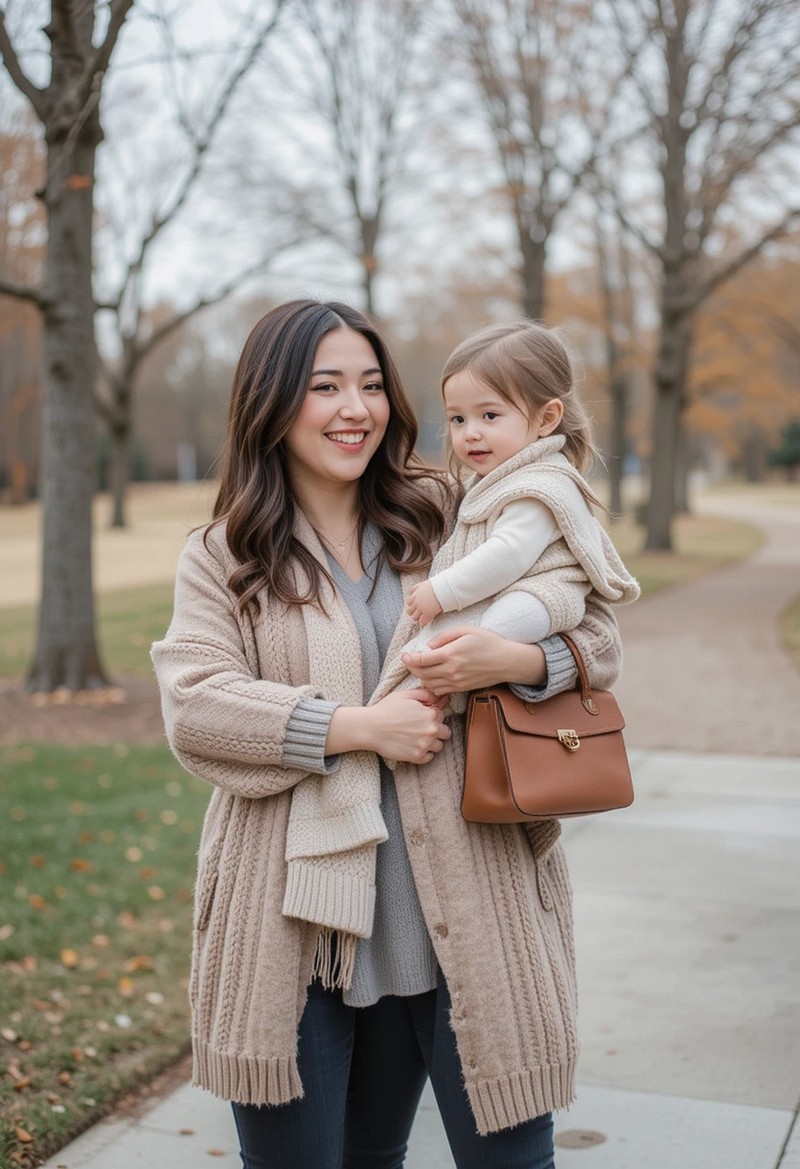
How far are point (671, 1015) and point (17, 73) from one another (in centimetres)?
567

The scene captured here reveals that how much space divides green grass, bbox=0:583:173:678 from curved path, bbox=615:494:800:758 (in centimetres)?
445

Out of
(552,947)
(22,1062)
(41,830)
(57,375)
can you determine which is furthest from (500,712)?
(57,375)

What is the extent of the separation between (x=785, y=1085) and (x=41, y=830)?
3.86 meters

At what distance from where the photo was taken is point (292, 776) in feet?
7.04

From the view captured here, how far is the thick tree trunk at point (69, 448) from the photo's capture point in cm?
927

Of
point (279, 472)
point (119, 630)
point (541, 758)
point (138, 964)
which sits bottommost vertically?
point (119, 630)

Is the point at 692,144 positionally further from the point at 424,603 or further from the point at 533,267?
the point at 424,603

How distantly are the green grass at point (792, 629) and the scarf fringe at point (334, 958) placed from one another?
Result: 970cm

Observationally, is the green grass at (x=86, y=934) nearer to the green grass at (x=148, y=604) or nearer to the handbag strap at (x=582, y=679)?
the handbag strap at (x=582, y=679)

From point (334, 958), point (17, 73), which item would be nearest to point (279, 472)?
point (334, 958)

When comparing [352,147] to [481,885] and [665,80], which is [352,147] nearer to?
[665,80]

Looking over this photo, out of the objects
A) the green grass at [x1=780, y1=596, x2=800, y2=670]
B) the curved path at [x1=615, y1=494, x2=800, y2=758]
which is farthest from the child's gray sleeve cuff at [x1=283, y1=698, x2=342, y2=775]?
the green grass at [x1=780, y1=596, x2=800, y2=670]

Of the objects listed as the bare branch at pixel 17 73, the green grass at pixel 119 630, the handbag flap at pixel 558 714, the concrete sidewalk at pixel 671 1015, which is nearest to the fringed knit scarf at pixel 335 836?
the handbag flap at pixel 558 714

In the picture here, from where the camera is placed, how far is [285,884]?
2139 mm
